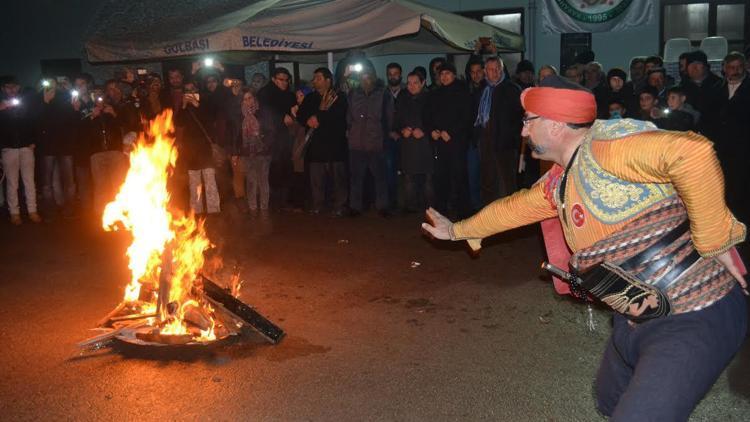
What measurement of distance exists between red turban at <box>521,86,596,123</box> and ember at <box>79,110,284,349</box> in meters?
3.16

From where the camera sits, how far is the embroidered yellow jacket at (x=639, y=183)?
2.55 metres

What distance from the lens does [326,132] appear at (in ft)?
36.1

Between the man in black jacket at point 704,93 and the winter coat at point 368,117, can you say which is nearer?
the man in black jacket at point 704,93

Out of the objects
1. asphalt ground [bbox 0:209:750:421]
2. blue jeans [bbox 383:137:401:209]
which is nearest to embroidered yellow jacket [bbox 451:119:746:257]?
asphalt ground [bbox 0:209:750:421]

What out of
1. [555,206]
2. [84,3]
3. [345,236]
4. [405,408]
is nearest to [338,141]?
[345,236]

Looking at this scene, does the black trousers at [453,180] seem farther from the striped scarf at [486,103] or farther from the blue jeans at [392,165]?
the blue jeans at [392,165]

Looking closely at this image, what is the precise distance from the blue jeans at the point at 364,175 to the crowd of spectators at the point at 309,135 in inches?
0.7

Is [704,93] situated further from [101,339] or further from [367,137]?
[101,339]

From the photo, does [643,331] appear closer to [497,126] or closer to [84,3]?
[497,126]

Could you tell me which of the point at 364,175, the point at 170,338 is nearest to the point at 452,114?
the point at 364,175

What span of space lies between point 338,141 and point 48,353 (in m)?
6.24

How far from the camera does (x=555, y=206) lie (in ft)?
11.0

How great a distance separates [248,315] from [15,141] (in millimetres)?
7213

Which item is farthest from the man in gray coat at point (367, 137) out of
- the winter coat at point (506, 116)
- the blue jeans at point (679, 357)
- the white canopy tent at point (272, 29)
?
the blue jeans at point (679, 357)
